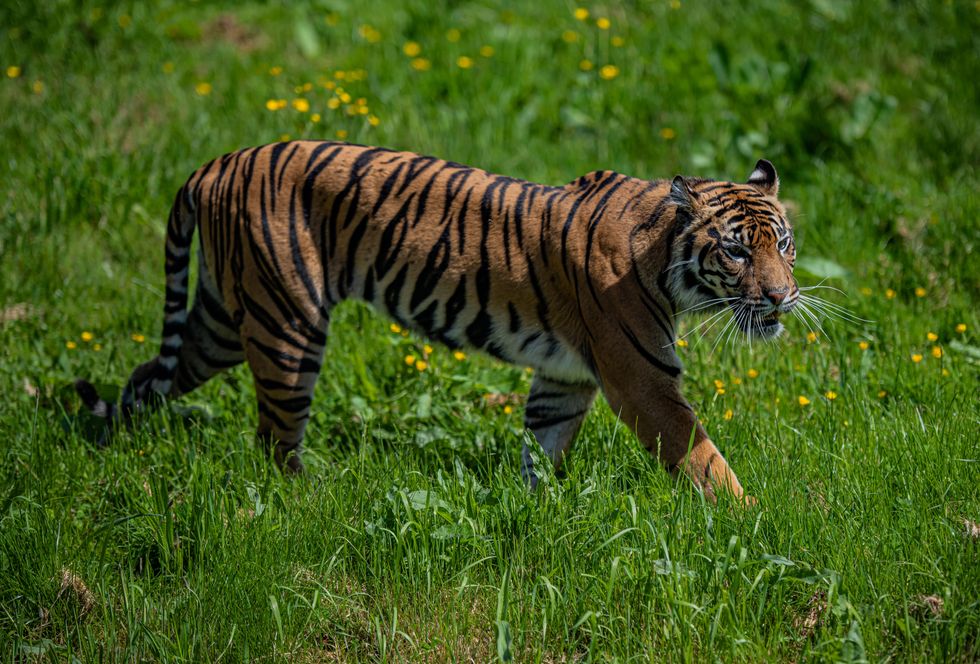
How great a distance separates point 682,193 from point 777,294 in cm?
56

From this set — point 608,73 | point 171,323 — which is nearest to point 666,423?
point 171,323

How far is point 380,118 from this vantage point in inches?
316

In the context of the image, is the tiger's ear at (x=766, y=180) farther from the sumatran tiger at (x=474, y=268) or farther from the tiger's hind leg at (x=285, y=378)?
the tiger's hind leg at (x=285, y=378)

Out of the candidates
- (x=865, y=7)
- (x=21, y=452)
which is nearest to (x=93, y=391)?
(x=21, y=452)

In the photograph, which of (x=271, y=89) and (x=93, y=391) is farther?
(x=271, y=89)

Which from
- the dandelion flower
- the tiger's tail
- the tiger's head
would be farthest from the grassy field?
the tiger's head

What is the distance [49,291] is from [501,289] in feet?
10.6

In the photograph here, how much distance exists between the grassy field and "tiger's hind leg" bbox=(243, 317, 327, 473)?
0.58 ft

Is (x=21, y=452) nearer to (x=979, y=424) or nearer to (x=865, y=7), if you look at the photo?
(x=979, y=424)

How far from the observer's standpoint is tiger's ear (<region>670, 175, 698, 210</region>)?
14.4 ft

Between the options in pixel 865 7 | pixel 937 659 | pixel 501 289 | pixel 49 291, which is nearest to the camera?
pixel 937 659

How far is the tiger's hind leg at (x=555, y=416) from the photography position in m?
5.06

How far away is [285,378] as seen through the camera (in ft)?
16.4

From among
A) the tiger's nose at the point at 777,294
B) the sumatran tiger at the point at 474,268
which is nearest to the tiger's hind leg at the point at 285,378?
the sumatran tiger at the point at 474,268
